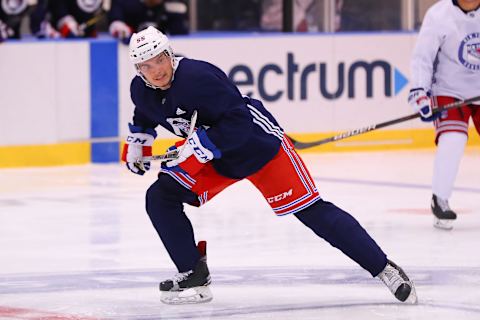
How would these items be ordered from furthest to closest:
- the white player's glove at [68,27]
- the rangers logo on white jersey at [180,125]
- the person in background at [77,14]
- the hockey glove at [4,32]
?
the person in background at [77,14] < the white player's glove at [68,27] < the hockey glove at [4,32] < the rangers logo on white jersey at [180,125]

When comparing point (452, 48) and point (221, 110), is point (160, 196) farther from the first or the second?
point (452, 48)

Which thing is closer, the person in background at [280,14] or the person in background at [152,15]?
the person in background at [152,15]

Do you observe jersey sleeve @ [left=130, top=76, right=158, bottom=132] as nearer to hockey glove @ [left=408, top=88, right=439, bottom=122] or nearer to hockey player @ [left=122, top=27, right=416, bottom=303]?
hockey player @ [left=122, top=27, right=416, bottom=303]

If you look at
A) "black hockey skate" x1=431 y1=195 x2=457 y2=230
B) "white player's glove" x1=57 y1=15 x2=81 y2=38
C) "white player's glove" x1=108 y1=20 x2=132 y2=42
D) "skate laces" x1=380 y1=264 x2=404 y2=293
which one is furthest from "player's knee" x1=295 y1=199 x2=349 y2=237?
"white player's glove" x1=57 y1=15 x2=81 y2=38

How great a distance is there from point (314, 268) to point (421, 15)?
4.55 meters

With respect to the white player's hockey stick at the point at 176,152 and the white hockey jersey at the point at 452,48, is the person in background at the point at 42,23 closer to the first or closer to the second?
the white hockey jersey at the point at 452,48

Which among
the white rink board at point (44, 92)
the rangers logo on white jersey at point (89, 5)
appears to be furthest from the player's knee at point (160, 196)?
the rangers logo on white jersey at point (89, 5)

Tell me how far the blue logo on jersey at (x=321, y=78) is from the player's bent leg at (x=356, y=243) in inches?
167

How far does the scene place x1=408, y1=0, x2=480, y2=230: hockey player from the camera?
18.3 feet

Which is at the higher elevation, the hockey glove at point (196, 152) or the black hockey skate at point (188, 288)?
the hockey glove at point (196, 152)

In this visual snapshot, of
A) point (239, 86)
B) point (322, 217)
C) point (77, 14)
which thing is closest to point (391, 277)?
point (322, 217)

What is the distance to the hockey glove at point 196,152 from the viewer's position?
3.81m

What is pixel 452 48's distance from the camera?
560 cm

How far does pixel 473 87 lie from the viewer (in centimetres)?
564
